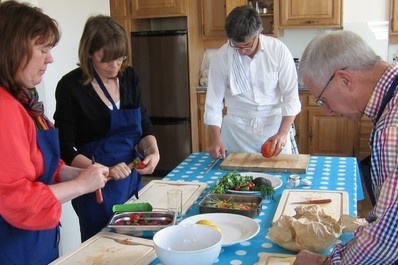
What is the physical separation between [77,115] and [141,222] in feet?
2.25

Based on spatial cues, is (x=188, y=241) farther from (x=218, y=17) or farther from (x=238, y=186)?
(x=218, y=17)

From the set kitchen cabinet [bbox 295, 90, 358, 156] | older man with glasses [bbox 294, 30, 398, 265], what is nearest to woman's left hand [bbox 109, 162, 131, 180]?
older man with glasses [bbox 294, 30, 398, 265]

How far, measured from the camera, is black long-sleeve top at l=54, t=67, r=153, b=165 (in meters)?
1.94

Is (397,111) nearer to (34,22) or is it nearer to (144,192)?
(34,22)

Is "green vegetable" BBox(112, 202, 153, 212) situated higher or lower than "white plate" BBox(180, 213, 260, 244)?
higher

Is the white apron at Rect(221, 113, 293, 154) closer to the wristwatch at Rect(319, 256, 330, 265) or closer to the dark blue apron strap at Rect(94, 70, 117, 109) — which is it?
the dark blue apron strap at Rect(94, 70, 117, 109)

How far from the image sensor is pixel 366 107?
1.13 metres

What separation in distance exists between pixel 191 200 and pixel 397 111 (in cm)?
93

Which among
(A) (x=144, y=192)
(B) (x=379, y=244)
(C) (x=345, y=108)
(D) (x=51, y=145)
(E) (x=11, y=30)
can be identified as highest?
(E) (x=11, y=30)

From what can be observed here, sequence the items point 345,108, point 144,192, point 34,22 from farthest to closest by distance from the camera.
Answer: point 144,192, point 34,22, point 345,108

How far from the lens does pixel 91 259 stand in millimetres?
1310

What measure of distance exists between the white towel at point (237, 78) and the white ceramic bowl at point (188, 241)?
4.32 ft

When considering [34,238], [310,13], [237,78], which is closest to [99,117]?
[34,238]

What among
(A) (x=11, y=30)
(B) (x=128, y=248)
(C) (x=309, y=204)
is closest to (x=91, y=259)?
(B) (x=128, y=248)
